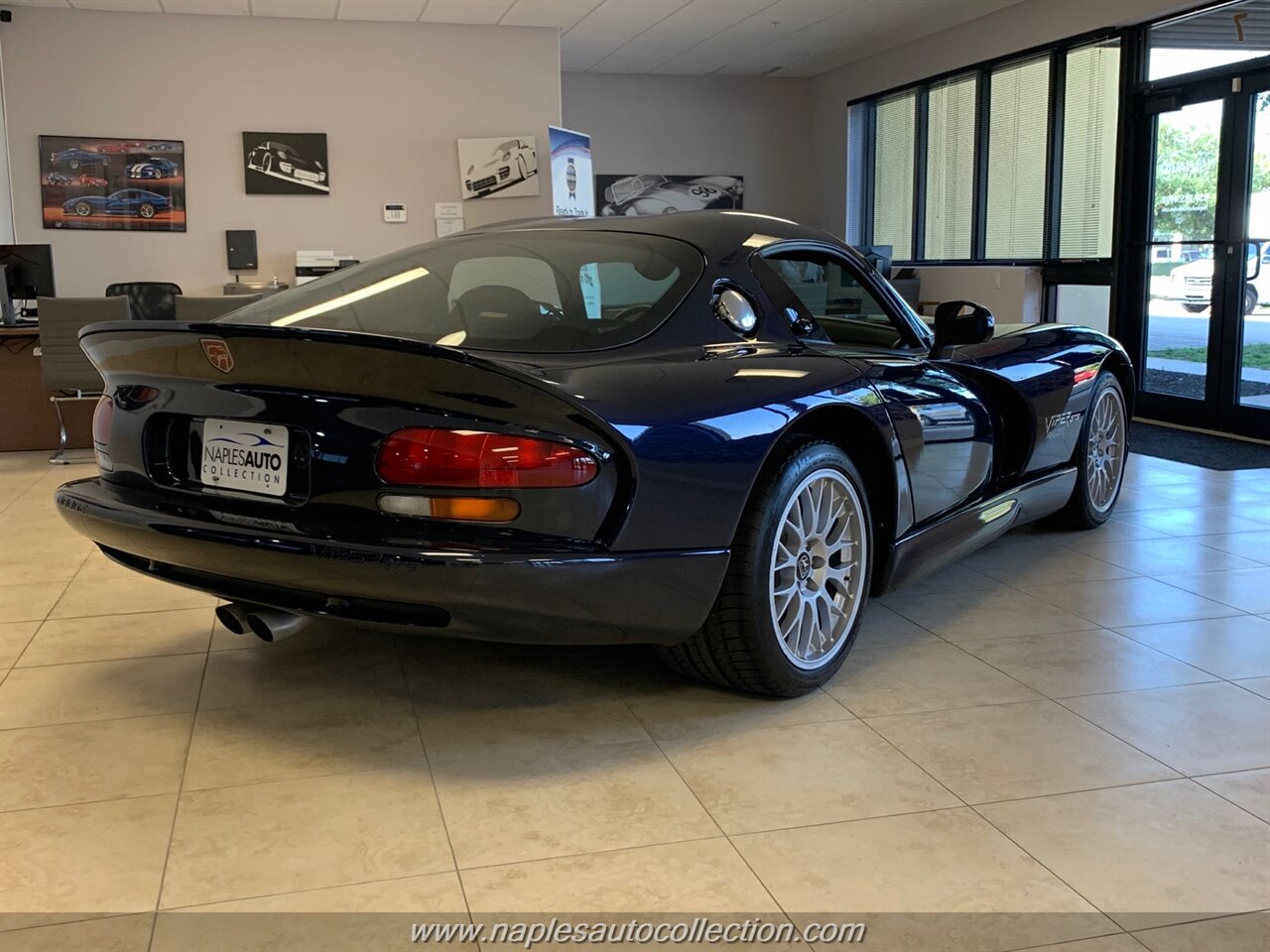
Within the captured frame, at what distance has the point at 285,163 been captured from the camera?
8828 millimetres

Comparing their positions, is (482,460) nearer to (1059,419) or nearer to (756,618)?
(756,618)

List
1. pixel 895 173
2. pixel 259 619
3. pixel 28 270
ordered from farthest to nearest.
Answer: pixel 895 173 < pixel 28 270 < pixel 259 619

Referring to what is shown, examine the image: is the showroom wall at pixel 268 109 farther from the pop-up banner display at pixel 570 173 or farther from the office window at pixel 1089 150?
the office window at pixel 1089 150

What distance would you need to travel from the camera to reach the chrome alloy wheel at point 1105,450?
3.91m

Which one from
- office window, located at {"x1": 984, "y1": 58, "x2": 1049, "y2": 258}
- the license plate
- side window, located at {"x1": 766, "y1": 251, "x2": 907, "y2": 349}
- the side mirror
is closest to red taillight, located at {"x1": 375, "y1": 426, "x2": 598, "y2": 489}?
the license plate

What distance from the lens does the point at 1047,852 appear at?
1808 mm

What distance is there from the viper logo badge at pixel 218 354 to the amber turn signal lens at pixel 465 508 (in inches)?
17.3

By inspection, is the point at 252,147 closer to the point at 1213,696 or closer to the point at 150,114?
the point at 150,114

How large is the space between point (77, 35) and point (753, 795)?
8.50 meters

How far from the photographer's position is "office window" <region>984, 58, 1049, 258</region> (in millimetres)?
9070

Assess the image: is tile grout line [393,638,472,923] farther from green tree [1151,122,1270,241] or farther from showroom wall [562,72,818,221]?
showroom wall [562,72,818,221]

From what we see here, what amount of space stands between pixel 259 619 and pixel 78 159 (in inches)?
292

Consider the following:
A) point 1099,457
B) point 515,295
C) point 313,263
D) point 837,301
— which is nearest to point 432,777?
point 515,295
